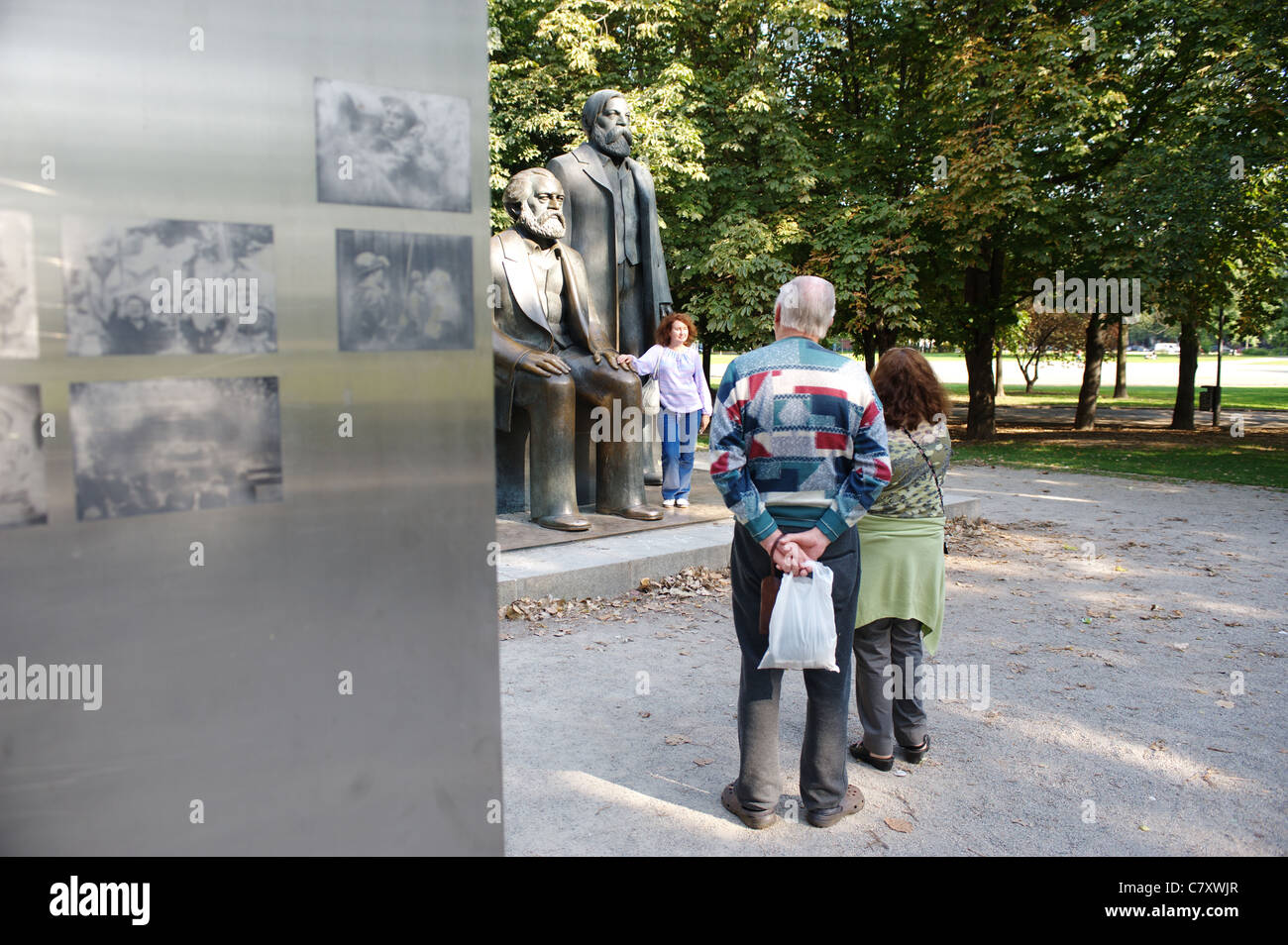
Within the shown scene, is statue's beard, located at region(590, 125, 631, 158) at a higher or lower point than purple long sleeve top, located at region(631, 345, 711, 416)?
higher

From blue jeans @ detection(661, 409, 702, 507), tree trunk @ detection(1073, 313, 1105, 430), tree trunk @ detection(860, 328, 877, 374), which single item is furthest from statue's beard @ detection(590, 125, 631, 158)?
tree trunk @ detection(1073, 313, 1105, 430)

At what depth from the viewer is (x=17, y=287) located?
1.83 metres

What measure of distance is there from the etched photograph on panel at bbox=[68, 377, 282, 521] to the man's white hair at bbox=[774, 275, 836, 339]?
185cm

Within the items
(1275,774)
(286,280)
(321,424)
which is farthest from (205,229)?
(1275,774)

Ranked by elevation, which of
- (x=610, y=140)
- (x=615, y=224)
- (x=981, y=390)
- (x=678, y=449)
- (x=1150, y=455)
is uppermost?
(x=610, y=140)

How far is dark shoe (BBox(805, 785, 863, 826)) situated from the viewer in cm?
351

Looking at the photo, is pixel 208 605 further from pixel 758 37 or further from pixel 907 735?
pixel 758 37

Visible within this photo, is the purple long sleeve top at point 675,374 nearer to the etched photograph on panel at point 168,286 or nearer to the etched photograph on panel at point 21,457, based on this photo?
the etched photograph on panel at point 168,286

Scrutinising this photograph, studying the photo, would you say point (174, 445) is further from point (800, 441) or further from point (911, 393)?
point (911, 393)

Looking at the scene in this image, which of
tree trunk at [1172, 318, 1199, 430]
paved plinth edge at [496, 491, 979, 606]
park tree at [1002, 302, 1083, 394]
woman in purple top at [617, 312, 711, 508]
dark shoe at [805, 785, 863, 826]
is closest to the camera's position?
dark shoe at [805, 785, 863, 826]

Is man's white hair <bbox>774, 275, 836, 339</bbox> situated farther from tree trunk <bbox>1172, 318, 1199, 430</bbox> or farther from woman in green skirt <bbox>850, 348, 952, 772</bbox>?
tree trunk <bbox>1172, 318, 1199, 430</bbox>

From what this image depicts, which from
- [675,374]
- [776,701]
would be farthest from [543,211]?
[776,701]

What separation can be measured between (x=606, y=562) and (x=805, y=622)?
142 inches

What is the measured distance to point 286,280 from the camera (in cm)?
208
